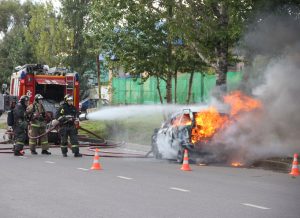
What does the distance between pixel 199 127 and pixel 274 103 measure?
236cm

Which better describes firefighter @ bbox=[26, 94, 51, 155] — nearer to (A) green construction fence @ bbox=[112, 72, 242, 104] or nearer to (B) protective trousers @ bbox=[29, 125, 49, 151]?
(B) protective trousers @ bbox=[29, 125, 49, 151]

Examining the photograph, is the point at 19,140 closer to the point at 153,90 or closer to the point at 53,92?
Result: the point at 53,92

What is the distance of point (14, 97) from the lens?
2256 cm

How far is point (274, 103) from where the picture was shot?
16.1 m

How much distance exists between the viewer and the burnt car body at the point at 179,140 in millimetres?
15023

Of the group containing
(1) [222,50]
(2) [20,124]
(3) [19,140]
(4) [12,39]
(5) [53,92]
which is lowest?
(3) [19,140]

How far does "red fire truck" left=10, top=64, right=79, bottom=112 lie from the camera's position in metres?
22.7

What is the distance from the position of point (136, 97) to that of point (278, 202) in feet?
101

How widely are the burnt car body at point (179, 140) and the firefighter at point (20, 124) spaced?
12.7 feet

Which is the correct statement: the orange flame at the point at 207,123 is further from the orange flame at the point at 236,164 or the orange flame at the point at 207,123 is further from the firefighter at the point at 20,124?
the firefighter at the point at 20,124

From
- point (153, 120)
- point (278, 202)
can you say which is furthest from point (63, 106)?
point (153, 120)

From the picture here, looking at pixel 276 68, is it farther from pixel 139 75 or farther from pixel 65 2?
A: pixel 65 2

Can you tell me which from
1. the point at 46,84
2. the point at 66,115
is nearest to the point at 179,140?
the point at 66,115

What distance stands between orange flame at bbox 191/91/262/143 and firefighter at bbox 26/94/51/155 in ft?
16.5
